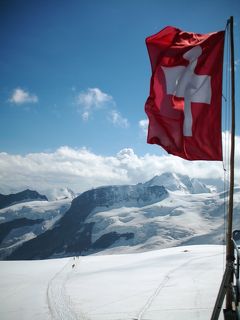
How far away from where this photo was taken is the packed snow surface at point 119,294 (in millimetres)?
17803

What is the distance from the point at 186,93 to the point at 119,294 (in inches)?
658

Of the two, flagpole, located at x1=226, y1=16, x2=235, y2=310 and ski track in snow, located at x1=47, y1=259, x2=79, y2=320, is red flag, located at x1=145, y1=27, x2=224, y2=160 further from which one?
ski track in snow, located at x1=47, y1=259, x2=79, y2=320

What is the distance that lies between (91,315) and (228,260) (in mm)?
11146

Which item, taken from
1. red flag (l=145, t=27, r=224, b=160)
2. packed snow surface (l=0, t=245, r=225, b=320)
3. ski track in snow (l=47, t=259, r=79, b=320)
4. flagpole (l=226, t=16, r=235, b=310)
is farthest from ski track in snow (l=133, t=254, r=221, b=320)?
red flag (l=145, t=27, r=224, b=160)

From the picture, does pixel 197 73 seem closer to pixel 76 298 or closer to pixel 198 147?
pixel 198 147

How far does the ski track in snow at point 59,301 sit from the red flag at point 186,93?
38.9ft

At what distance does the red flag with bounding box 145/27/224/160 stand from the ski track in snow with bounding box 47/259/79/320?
38.9ft

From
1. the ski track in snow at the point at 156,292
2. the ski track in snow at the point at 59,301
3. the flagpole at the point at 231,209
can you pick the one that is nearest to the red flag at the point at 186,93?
the flagpole at the point at 231,209

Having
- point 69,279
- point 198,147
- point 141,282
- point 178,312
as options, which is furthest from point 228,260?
point 69,279

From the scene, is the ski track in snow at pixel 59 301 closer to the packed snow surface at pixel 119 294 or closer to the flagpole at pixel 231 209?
the packed snow surface at pixel 119 294

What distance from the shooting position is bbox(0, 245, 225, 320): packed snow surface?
17803 mm

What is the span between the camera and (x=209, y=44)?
10242 millimetres

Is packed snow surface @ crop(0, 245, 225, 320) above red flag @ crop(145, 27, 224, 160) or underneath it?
underneath

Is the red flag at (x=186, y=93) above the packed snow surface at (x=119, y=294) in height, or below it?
above
